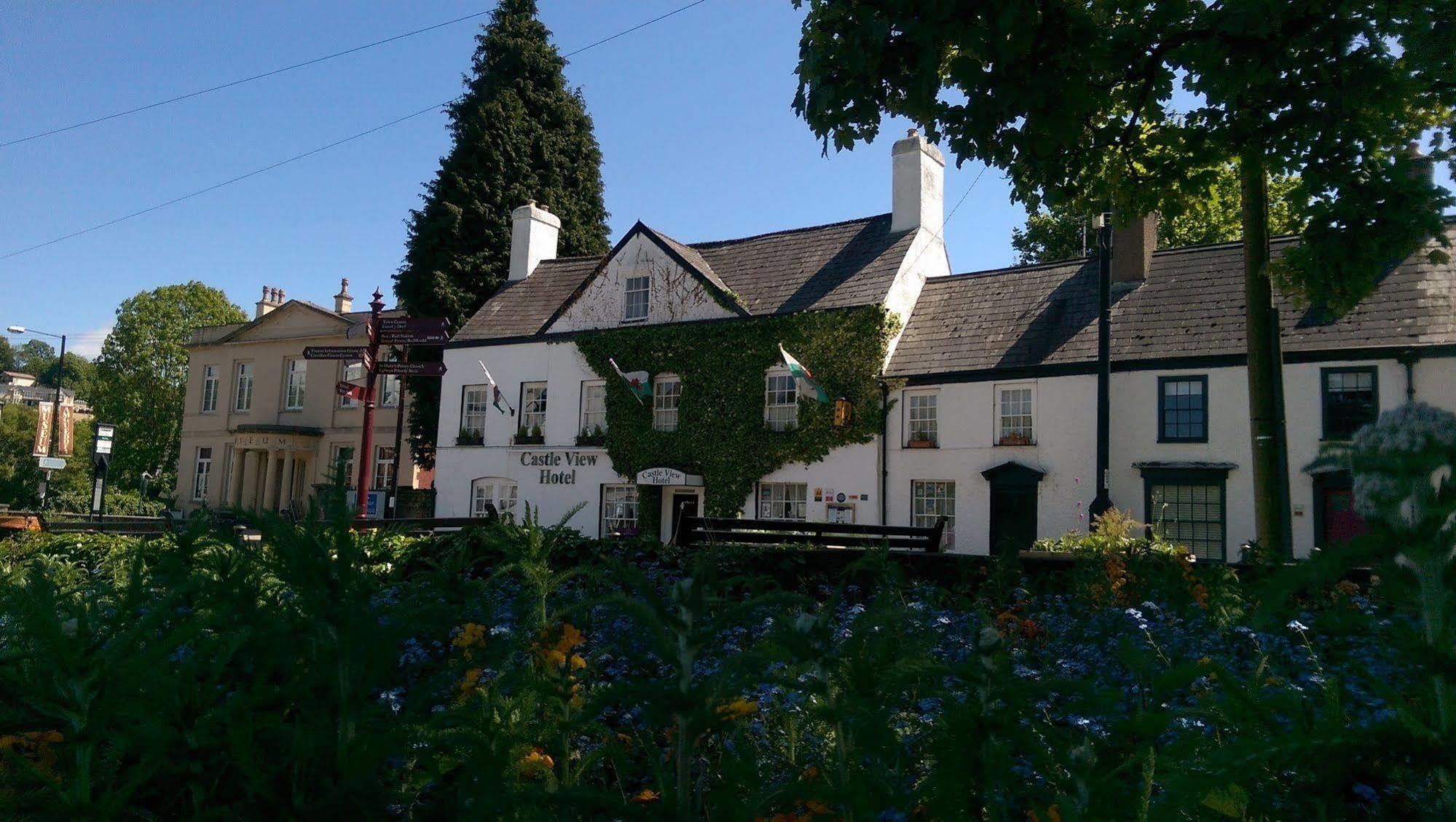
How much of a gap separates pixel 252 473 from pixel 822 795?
145ft

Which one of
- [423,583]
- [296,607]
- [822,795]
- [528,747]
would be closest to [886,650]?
[822,795]

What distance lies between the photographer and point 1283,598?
6.11ft

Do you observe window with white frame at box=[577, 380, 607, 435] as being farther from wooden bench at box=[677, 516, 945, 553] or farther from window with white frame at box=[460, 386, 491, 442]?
wooden bench at box=[677, 516, 945, 553]

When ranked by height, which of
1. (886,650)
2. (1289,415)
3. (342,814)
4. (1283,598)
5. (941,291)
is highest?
(941,291)

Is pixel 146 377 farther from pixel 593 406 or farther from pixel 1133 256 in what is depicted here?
pixel 1133 256

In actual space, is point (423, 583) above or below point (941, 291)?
below

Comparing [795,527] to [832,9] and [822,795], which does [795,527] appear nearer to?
[832,9]

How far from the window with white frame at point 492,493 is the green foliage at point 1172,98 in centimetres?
2289

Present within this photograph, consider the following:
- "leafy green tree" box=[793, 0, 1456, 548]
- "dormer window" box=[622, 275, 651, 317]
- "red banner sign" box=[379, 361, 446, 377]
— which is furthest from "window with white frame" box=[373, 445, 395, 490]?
"leafy green tree" box=[793, 0, 1456, 548]

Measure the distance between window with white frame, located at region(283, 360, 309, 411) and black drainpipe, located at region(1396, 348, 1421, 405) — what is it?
38086mm

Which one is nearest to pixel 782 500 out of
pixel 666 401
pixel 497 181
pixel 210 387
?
pixel 666 401

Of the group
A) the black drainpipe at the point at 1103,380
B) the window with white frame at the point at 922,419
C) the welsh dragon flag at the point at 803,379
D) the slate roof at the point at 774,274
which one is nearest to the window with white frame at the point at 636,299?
the slate roof at the point at 774,274

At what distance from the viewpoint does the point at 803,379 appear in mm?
24828

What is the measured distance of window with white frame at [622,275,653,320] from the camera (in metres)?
28.7
